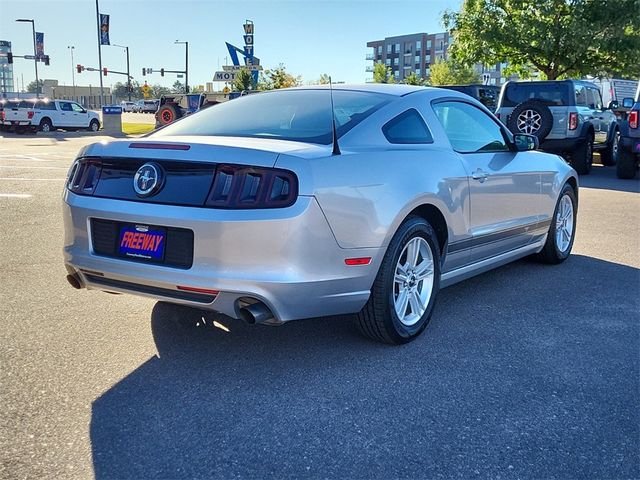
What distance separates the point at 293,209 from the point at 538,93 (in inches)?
476

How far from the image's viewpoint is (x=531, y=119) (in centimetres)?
1188

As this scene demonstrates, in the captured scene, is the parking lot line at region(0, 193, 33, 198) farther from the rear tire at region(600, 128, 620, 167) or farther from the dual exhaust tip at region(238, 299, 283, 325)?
the rear tire at region(600, 128, 620, 167)

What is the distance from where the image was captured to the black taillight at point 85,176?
141 inches

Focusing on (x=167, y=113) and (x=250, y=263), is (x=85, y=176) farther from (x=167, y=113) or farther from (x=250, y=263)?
(x=167, y=113)

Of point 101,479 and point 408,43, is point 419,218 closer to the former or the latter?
point 101,479

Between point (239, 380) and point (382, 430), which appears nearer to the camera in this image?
point (382, 430)

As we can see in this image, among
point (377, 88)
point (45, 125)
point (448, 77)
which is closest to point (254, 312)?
point (377, 88)

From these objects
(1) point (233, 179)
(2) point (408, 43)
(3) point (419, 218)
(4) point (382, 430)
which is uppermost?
(2) point (408, 43)

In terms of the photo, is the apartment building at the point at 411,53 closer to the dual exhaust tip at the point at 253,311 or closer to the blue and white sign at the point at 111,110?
the blue and white sign at the point at 111,110

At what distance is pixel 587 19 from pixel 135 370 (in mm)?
23217

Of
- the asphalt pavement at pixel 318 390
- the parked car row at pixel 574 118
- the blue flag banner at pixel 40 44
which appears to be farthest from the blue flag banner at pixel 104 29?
the asphalt pavement at pixel 318 390

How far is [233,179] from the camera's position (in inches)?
125

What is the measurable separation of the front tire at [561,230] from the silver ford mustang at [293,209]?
1.53 m

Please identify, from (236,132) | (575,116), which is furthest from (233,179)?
(575,116)
